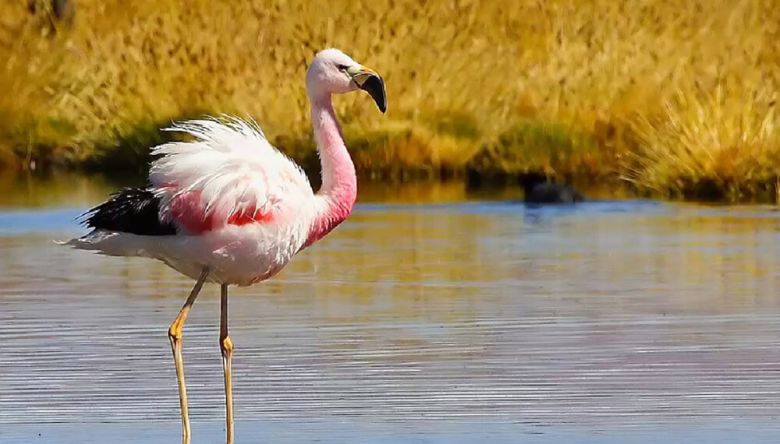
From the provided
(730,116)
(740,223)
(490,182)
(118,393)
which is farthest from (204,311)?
(490,182)

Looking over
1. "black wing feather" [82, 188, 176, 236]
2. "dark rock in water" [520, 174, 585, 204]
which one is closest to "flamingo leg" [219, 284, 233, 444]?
"black wing feather" [82, 188, 176, 236]

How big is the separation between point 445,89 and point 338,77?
17.3 m

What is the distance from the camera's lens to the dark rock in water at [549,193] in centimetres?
2133

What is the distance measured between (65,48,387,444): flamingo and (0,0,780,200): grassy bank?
1245 cm

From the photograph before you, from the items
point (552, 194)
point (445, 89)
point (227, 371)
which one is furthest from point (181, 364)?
point (445, 89)

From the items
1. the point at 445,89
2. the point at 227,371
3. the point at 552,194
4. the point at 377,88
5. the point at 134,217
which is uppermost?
the point at 377,88

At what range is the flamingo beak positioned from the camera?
9711mm

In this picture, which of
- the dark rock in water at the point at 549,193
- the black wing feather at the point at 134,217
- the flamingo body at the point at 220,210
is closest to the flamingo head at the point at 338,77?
the flamingo body at the point at 220,210

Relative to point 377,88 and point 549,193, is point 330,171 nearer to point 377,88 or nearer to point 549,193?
point 377,88

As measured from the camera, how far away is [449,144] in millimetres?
25547

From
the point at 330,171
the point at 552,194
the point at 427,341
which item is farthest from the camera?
the point at 552,194

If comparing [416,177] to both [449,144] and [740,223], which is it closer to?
[449,144]

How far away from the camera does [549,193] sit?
2138cm

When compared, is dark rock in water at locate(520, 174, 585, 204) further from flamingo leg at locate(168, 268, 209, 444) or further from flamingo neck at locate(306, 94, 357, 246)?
flamingo leg at locate(168, 268, 209, 444)
